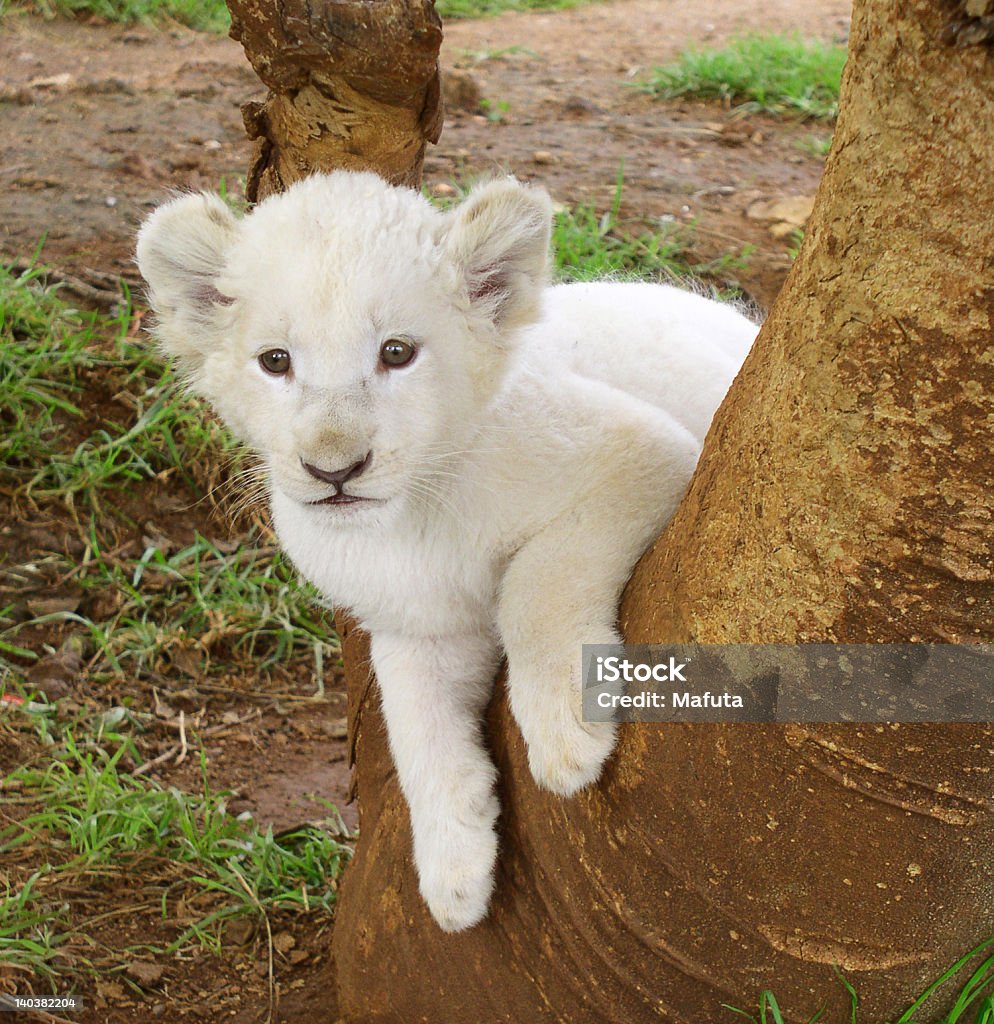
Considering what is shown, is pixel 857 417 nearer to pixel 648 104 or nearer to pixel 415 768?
pixel 415 768

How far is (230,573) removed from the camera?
5.21 metres

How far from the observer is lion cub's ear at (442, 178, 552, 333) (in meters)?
2.65

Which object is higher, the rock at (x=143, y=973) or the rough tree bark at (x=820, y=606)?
the rough tree bark at (x=820, y=606)

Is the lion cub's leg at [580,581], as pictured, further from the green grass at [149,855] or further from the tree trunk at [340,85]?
the green grass at [149,855]

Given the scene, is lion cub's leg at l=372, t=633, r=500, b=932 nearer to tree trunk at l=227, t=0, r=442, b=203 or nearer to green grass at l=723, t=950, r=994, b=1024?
green grass at l=723, t=950, r=994, b=1024

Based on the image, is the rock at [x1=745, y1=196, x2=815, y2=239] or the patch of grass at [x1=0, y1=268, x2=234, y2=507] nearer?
the patch of grass at [x1=0, y1=268, x2=234, y2=507]

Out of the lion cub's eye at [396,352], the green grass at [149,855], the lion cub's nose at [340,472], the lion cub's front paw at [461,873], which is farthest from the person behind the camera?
the green grass at [149,855]

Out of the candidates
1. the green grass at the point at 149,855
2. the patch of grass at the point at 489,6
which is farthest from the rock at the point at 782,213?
the patch of grass at the point at 489,6

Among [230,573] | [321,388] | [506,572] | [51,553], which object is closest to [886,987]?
[506,572]

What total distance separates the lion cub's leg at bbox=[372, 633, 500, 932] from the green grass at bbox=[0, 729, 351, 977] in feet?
3.38

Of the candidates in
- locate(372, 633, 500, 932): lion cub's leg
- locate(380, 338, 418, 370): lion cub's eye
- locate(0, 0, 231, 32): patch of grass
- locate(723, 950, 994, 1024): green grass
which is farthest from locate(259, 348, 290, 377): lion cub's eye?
locate(0, 0, 231, 32): patch of grass

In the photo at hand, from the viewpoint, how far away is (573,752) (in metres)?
2.48

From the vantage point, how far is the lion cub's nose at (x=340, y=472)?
2.43 m

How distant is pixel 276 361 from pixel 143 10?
8891 millimetres
